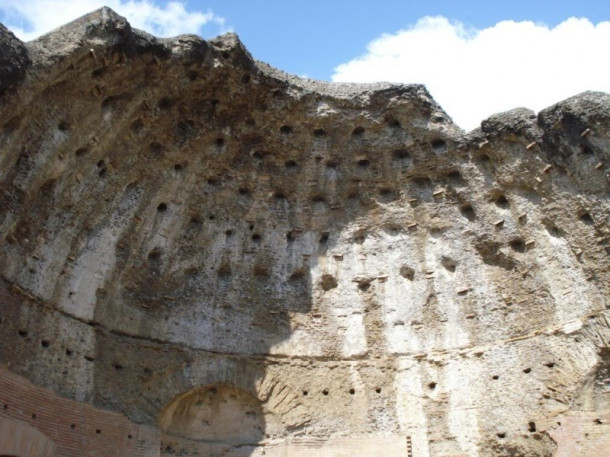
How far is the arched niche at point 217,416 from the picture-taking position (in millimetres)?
11898

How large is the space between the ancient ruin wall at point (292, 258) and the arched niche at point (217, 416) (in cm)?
3

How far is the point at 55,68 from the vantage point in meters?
10.2

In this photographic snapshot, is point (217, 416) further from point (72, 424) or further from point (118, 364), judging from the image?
point (72, 424)

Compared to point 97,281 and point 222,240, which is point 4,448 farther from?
point 222,240

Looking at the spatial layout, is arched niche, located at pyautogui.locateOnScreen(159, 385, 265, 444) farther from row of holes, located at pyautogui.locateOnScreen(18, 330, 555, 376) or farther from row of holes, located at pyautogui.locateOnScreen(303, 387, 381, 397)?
row of holes, located at pyautogui.locateOnScreen(18, 330, 555, 376)

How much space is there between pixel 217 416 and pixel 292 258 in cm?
288

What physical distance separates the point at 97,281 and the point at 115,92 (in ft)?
9.12

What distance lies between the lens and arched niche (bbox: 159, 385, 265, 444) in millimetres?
11898

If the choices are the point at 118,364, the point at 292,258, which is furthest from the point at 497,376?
the point at 118,364

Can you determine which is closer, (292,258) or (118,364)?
(118,364)

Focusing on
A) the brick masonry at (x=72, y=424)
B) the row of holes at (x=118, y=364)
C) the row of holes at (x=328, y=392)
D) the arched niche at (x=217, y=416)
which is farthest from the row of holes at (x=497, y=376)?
the brick masonry at (x=72, y=424)

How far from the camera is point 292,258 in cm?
1333

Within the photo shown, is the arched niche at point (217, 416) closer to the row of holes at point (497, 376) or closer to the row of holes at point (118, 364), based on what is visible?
the row of holes at point (118, 364)

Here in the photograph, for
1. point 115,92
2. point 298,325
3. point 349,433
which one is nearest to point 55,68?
point 115,92
